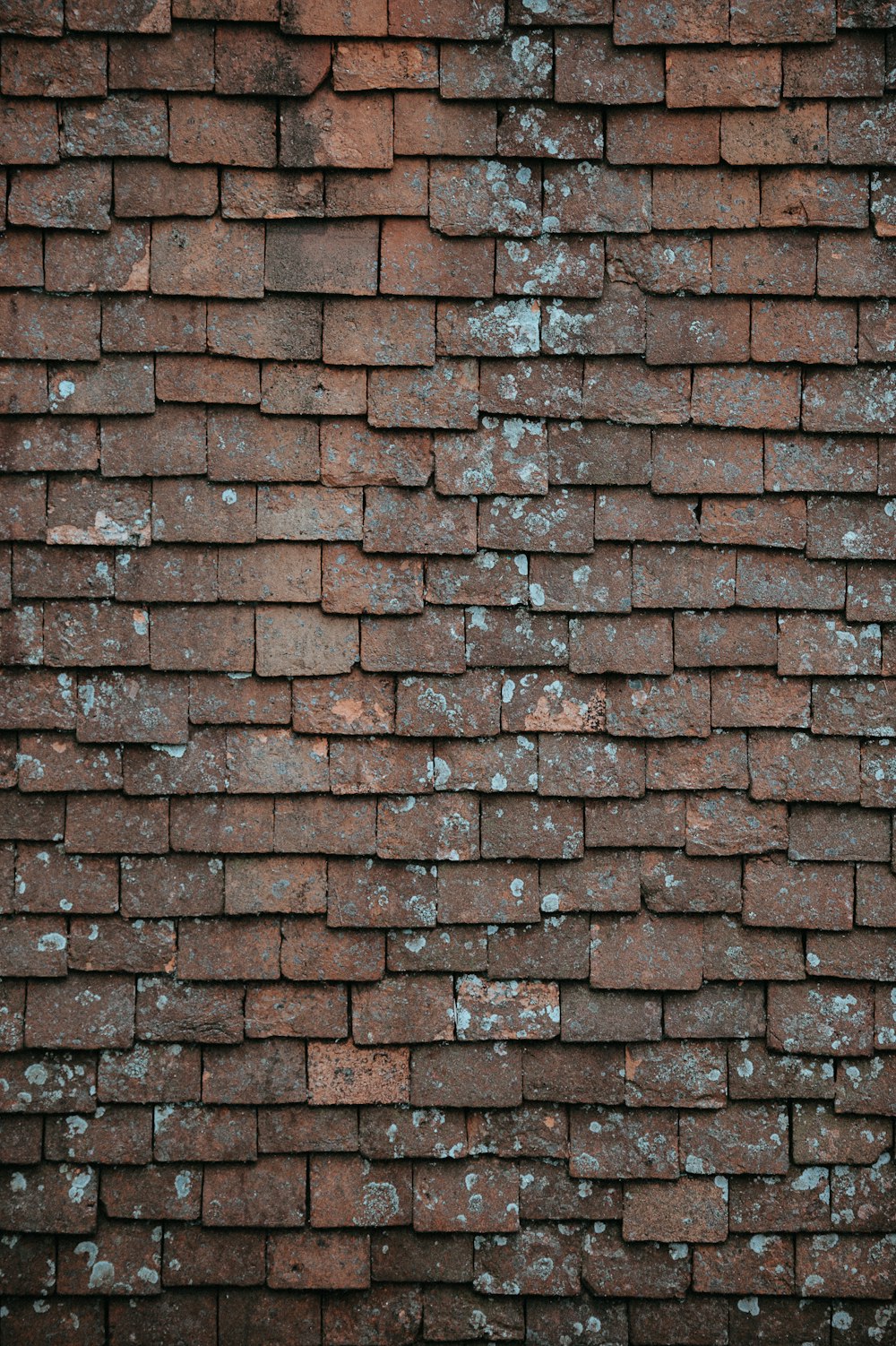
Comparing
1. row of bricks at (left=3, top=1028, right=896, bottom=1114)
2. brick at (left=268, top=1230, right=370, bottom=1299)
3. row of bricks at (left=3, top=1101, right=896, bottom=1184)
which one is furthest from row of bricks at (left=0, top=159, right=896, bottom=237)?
brick at (left=268, top=1230, right=370, bottom=1299)

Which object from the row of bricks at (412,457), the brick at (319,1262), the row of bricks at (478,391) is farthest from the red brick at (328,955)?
the row of bricks at (478,391)

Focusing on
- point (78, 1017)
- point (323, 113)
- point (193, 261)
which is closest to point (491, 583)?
point (193, 261)

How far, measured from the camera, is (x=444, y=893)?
2506mm

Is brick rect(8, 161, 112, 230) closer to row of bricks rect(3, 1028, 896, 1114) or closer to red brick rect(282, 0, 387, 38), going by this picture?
red brick rect(282, 0, 387, 38)

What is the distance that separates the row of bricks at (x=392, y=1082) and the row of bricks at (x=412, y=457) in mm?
1179

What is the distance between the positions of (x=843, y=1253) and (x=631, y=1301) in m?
0.53

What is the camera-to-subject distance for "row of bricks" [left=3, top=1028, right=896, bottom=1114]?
8.17 feet

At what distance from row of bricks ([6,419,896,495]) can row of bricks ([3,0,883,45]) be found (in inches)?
35.1

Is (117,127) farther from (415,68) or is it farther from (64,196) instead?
(415,68)

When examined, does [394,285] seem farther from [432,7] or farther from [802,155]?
[802,155]

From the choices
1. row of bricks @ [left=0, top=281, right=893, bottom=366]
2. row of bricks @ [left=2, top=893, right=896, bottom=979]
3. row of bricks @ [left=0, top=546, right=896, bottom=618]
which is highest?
row of bricks @ [left=0, top=281, right=893, bottom=366]

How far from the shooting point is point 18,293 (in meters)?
2.45

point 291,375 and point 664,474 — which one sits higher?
point 291,375

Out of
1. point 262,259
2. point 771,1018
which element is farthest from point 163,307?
point 771,1018
